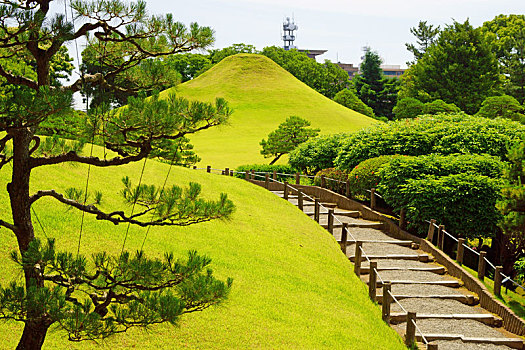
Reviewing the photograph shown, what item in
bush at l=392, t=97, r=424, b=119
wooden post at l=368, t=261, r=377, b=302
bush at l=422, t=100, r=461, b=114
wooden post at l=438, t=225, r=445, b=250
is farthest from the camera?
bush at l=392, t=97, r=424, b=119

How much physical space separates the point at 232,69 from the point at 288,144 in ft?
117

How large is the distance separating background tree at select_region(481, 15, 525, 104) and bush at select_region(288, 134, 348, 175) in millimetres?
34598

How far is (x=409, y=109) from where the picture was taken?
151ft

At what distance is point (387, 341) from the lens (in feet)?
30.4

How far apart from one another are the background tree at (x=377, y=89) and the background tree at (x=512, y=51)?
13.0 m

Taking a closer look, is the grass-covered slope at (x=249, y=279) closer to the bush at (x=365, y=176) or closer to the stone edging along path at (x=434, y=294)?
the stone edging along path at (x=434, y=294)

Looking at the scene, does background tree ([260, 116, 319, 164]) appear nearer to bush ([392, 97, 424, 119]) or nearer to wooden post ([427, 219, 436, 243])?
bush ([392, 97, 424, 119])

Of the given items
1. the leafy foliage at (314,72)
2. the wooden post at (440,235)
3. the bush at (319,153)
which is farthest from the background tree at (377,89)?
the wooden post at (440,235)

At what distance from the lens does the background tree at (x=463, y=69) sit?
Answer: 51.0 meters

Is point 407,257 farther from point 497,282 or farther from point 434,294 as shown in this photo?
point 497,282

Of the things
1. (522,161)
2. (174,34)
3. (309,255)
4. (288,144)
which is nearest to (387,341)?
(309,255)

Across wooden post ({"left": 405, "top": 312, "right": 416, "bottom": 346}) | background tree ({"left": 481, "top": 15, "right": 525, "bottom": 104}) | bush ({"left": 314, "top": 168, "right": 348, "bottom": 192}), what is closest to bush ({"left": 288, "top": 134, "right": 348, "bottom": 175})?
bush ({"left": 314, "top": 168, "right": 348, "bottom": 192})

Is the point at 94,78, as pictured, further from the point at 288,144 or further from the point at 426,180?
the point at 288,144

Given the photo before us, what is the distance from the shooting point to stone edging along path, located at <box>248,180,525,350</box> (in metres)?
10.1
